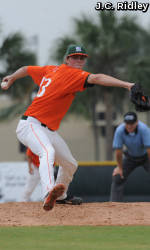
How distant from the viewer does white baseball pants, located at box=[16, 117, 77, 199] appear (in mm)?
6284

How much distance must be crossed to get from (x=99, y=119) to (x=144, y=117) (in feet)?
10.4

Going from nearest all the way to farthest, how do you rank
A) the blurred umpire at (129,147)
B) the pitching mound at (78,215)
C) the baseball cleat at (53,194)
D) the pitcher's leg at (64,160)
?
the baseball cleat at (53,194), the pitching mound at (78,215), the pitcher's leg at (64,160), the blurred umpire at (129,147)

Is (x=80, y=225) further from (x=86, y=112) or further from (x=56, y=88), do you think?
(x=86, y=112)

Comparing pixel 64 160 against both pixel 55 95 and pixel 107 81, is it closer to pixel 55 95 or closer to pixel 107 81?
pixel 55 95

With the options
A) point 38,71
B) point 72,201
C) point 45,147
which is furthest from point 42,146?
point 72,201

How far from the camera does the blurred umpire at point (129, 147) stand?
9385mm

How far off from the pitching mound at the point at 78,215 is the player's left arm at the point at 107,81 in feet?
5.22

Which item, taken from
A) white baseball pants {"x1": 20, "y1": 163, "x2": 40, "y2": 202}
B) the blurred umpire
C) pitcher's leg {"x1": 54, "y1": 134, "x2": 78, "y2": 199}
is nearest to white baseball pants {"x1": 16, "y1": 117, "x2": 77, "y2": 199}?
pitcher's leg {"x1": 54, "y1": 134, "x2": 78, "y2": 199}

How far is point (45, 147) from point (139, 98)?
1265mm

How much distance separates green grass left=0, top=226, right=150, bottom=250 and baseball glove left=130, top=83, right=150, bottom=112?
1342 millimetres

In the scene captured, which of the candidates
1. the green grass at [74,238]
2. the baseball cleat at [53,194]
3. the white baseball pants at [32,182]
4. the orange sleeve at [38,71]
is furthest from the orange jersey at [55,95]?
the white baseball pants at [32,182]

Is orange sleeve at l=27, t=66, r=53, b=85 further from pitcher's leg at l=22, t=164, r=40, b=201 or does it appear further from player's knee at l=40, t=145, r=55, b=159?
pitcher's leg at l=22, t=164, r=40, b=201

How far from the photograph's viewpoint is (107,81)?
6121 millimetres

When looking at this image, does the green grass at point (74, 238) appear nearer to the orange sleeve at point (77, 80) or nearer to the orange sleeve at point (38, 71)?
the orange sleeve at point (77, 80)
